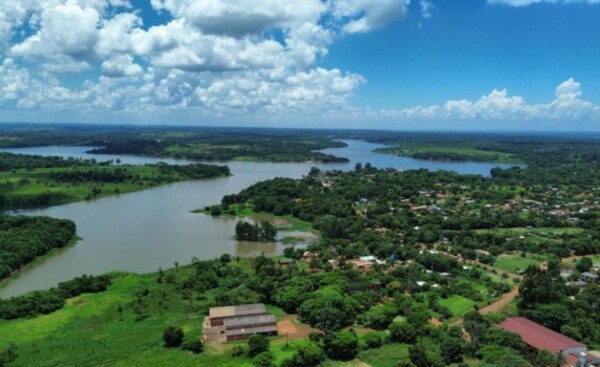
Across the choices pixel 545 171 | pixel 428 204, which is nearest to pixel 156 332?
pixel 428 204

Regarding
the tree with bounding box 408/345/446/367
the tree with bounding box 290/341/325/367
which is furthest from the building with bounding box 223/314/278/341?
the tree with bounding box 408/345/446/367

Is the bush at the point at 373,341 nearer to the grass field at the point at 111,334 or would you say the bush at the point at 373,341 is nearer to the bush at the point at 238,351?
the grass field at the point at 111,334

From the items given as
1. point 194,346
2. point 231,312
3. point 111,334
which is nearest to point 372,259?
point 231,312

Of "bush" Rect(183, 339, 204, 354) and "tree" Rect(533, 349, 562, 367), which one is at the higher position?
"tree" Rect(533, 349, 562, 367)

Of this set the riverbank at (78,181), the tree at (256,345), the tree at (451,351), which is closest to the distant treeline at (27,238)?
the riverbank at (78,181)

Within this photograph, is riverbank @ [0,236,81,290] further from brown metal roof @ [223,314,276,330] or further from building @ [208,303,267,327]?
brown metal roof @ [223,314,276,330]

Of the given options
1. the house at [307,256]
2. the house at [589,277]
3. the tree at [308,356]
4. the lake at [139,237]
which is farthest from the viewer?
the house at [307,256]
